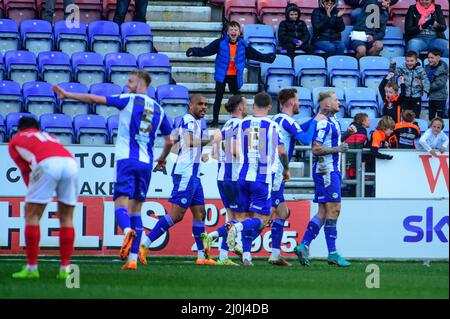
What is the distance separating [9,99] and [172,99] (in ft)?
8.58

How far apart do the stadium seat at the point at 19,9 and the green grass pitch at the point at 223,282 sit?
744cm

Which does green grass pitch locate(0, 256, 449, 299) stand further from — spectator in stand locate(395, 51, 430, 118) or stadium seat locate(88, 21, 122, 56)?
stadium seat locate(88, 21, 122, 56)

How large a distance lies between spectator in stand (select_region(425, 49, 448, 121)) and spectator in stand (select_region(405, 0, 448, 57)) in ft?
3.83

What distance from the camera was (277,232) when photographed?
14727mm

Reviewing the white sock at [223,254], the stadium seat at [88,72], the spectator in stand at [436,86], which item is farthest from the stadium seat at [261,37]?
the white sock at [223,254]

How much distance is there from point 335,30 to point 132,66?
3730 mm

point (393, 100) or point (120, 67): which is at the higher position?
point (120, 67)

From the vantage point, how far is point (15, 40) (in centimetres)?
1977

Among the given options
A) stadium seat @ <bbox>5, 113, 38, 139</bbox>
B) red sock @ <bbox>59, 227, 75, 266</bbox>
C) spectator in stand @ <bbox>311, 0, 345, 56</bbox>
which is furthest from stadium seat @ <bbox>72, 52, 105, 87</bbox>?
red sock @ <bbox>59, 227, 75, 266</bbox>

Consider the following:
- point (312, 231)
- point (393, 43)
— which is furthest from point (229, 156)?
point (393, 43)

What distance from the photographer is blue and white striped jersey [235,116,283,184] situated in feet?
45.2

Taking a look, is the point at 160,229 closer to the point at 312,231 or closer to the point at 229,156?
the point at 229,156
